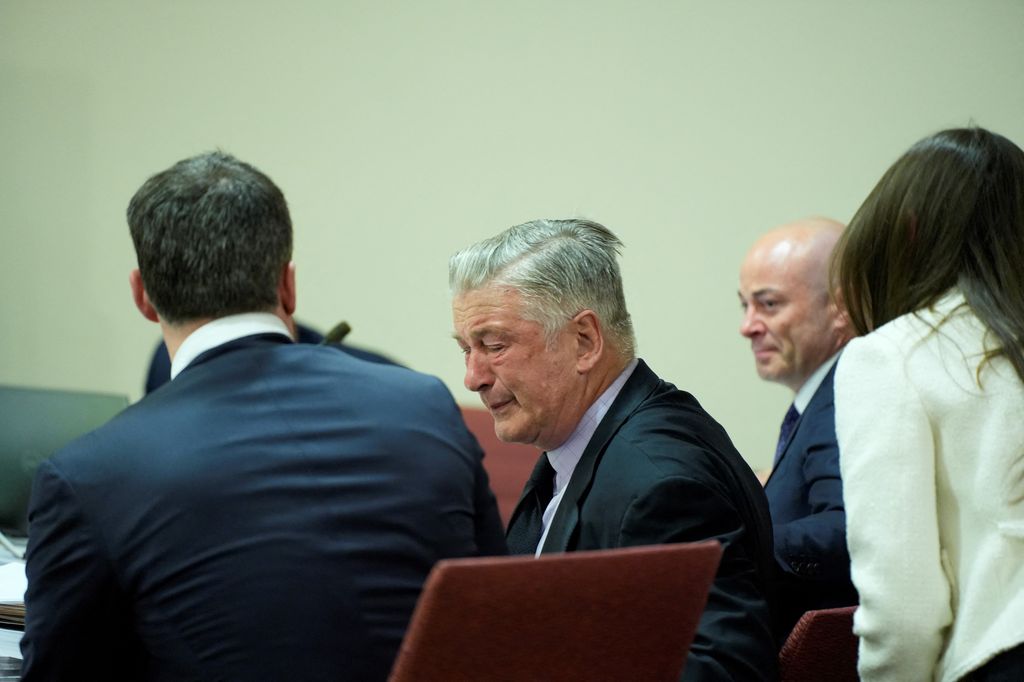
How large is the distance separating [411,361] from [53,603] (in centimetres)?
287

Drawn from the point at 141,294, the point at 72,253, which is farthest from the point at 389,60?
the point at 141,294

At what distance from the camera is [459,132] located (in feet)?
13.6

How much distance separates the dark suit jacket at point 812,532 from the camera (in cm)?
215

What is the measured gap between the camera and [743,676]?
1627mm

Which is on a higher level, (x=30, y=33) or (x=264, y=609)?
(x=30, y=33)

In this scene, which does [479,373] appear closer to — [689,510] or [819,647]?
[689,510]

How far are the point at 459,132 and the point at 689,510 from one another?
2.67 meters

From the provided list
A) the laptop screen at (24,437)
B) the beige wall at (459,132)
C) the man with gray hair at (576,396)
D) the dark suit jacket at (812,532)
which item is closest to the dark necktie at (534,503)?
the man with gray hair at (576,396)

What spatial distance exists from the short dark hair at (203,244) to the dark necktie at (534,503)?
72 centimetres

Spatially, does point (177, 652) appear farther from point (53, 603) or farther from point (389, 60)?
point (389, 60)

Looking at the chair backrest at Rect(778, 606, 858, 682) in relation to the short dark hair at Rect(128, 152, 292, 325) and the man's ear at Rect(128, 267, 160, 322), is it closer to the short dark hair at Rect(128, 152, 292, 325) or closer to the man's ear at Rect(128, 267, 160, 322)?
the short dark hair at Rect(128, 152, 292, 325)

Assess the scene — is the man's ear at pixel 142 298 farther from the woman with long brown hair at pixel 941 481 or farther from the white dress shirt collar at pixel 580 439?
the woman with long brown hair at pixel 941 481

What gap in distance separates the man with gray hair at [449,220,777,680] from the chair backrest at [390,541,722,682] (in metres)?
0.40

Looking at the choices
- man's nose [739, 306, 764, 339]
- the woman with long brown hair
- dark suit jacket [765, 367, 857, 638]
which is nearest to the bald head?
man's nose [739, 306, 764, 339]
